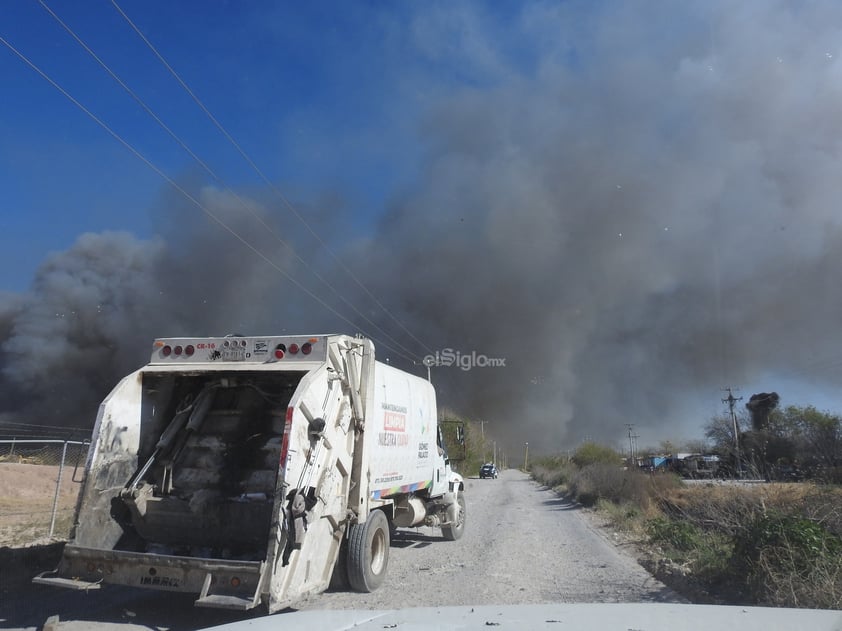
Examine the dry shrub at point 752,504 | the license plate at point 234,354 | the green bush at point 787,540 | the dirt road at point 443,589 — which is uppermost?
the license plate at point 234,354

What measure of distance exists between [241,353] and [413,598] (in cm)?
361

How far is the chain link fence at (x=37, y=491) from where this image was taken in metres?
10.7

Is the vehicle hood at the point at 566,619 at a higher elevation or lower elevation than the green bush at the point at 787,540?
lower

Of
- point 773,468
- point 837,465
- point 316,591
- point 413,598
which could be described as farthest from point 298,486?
point 837,465

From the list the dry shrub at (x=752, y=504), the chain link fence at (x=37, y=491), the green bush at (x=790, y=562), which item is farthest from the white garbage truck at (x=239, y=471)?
the dry shrub at (x=752, y=504)

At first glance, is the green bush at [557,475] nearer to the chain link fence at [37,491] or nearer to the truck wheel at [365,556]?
the chain link fence at [37,491]

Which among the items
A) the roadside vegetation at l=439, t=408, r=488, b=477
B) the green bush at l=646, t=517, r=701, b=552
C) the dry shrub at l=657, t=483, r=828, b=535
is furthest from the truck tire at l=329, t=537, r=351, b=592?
the roadside vegetation at l=439, t=408, r=488, b=477

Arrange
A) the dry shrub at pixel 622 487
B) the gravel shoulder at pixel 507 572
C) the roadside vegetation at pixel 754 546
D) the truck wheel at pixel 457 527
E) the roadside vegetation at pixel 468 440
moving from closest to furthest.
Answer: the roadside vegetation at pixel 754 546
the gravel shoulder at pixel 507 572
the truck wheel at pixel 457 527
the dry shrub at pixel 622 487
the roadside vegetation at pixel 468 440

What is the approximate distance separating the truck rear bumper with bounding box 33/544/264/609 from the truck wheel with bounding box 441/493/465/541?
7.16 metres

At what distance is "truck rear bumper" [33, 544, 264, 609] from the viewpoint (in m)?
5.22

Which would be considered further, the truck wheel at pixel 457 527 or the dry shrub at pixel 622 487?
the dry shrub at pixel 622 487

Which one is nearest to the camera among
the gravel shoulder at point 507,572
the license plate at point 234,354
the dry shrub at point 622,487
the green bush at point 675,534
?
the gravel shoulder at point 507,572

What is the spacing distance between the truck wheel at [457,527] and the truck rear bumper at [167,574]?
23.5 ft

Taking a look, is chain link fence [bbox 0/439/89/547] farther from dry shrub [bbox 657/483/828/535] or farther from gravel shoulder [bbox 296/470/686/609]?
dry shrub [bbox 657/483/828/535]
